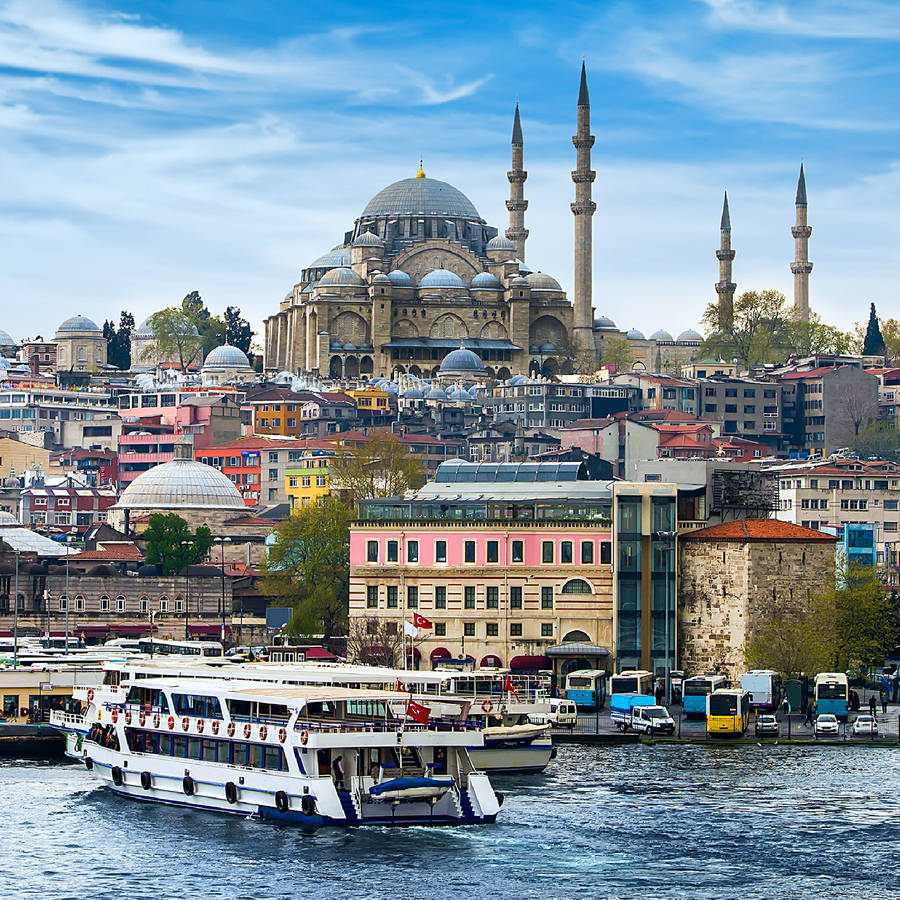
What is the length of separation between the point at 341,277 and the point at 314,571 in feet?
304

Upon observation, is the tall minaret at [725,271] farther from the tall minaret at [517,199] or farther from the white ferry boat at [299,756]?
the white ferry boat at [299,756]

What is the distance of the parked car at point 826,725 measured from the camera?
57.1 metres

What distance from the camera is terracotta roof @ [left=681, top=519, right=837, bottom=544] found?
66.2 meters

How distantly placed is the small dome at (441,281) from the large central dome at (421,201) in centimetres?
1096

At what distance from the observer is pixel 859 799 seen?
47.7 m

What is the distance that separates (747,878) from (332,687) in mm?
12066

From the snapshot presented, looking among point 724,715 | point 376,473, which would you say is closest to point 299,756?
point 724,715

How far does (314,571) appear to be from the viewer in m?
81.0

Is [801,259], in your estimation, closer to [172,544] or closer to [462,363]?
[462,363]

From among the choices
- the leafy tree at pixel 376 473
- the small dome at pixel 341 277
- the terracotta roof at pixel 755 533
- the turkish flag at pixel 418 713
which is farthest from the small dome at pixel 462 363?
the turkish flag at pixel 418 713

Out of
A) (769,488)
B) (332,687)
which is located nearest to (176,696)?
(332,687)

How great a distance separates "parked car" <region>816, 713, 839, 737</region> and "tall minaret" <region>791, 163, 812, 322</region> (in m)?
115

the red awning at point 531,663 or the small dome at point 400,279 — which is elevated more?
the small dome at point 400,279

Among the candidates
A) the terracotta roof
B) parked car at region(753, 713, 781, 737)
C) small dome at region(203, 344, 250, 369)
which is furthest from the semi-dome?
parked car at region(753, 713, 781, 737)
